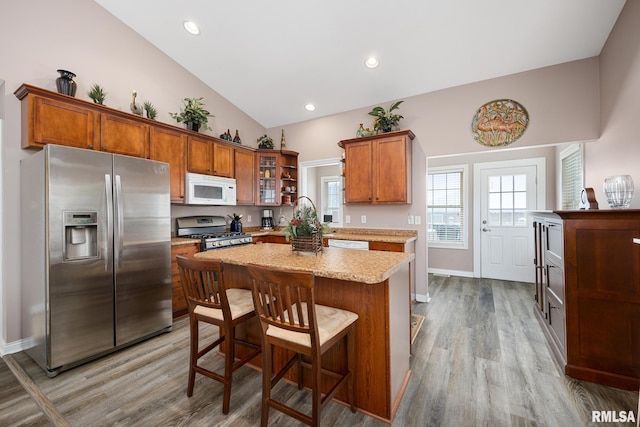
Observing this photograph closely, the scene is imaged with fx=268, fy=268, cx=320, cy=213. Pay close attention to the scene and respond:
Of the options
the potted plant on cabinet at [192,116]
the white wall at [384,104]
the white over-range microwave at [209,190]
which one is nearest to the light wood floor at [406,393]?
the white wall at [384,104]

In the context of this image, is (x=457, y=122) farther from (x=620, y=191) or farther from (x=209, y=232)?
(x=209, y=232)

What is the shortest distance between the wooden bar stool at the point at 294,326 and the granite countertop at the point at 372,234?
2111 mm

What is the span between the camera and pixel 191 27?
329cm

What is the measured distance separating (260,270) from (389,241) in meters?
2.44

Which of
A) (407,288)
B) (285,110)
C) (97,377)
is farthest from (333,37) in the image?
(97,377)

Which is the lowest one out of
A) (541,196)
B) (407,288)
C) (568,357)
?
(568,357)

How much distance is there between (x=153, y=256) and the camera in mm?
2811

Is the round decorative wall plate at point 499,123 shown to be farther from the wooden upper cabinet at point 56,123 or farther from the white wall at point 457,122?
the wooden upper cabinet at point 56,123

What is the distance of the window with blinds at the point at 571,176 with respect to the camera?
3.49 metres

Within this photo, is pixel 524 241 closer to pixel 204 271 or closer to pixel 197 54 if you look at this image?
pixel 204 271

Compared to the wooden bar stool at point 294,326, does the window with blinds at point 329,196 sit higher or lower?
higher

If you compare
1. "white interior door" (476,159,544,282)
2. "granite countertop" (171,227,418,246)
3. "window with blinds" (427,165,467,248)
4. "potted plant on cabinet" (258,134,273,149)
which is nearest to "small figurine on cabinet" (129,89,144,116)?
"granite countertop" (171,227,418,246)

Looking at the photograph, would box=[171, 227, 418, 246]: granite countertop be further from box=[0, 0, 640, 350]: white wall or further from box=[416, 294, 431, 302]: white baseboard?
box=[416, 294, 431, 302]: white baseboard

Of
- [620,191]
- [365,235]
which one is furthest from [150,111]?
[620,191]
